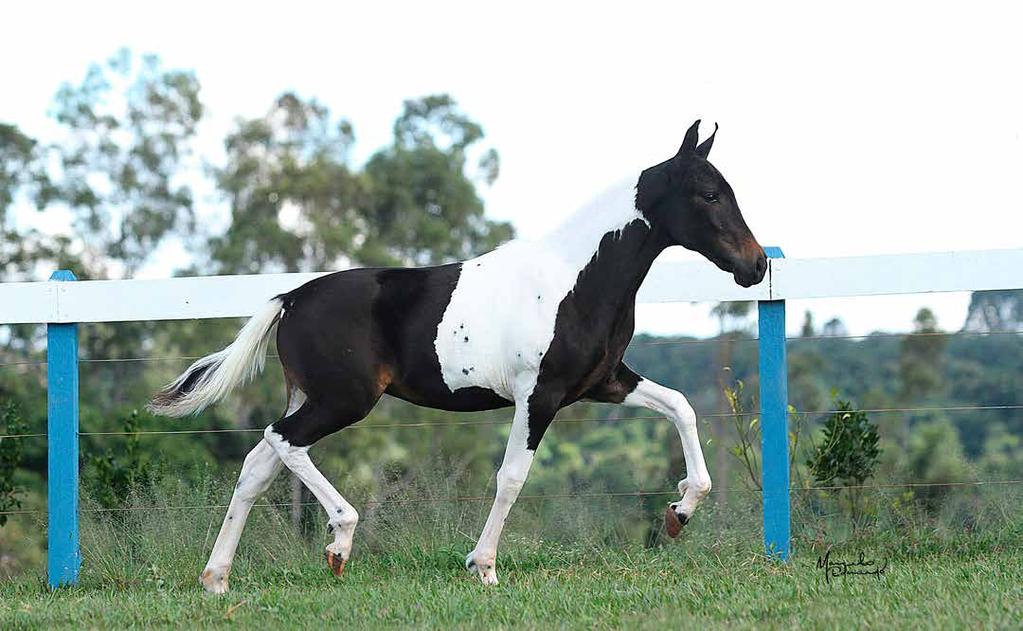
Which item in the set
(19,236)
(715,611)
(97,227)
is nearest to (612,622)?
(715,611)

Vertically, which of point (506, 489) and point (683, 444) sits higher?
point (683, 444)

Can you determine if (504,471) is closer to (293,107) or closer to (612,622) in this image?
(612,622)

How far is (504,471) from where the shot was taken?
18.0 ft

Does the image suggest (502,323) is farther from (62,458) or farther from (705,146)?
(62,458)

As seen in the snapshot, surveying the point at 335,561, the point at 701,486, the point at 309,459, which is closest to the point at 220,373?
the point at 309,459

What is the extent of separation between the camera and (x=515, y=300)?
18.4 ft

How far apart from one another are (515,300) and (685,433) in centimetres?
106

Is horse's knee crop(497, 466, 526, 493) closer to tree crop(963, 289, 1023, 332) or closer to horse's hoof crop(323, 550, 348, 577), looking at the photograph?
horse's hoof crop(323, 550, 348, 577)

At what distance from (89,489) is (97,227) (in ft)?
62.9

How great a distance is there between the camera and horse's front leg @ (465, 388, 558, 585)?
5.45 metres

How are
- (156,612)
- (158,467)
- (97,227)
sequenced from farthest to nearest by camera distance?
(97,227)
(158,467)
(156,612)

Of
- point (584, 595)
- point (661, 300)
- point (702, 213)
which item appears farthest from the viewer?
point (661, 300)
